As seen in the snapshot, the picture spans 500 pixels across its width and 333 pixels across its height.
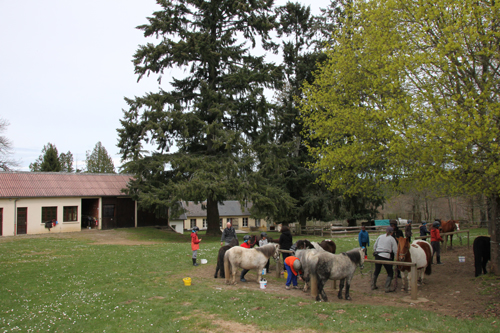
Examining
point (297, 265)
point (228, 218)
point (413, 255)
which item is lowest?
point (228, 218)

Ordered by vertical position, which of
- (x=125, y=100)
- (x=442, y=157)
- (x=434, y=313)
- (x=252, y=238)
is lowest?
(x=434, y=313)

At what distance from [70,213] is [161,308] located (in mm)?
27205

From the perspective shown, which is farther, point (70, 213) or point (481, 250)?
point (70, 213)

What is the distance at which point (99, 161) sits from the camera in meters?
85.0

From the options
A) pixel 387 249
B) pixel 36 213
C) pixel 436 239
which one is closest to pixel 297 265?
pixel 387 249

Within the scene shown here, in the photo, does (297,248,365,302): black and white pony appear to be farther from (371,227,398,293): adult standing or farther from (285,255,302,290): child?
(371,227,398,293): adult standing

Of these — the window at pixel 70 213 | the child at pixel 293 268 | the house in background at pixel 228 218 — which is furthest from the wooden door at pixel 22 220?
the house in background at pixel 228 218

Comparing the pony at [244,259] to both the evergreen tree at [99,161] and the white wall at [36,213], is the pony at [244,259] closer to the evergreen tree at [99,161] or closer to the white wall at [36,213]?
the white wall at [36,213]

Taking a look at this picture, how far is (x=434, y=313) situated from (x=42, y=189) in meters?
32.3

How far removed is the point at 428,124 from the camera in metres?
9.73

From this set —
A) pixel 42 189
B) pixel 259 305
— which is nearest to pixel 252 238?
pixel 259 305

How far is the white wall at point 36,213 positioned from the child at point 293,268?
26845mm

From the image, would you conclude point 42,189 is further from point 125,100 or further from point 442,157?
point 442,157

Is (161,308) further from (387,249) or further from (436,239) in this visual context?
(436,239)
